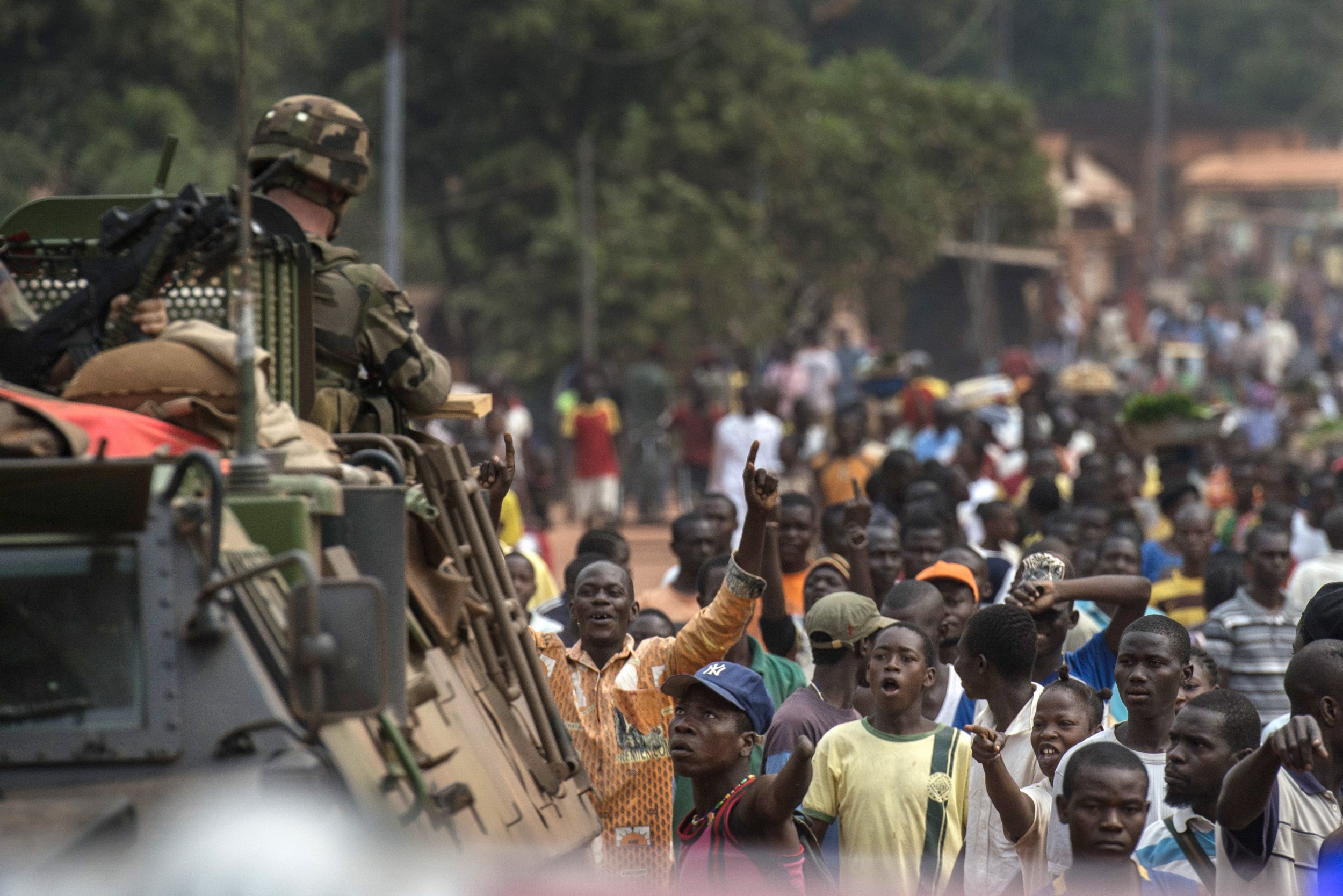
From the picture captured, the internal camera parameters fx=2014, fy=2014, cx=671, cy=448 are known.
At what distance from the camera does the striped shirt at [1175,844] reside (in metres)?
5.09

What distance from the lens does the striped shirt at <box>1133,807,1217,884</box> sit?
5094mm

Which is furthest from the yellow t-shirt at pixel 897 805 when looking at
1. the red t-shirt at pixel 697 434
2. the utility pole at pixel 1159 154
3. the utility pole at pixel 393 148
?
the utility pole at pixel 1159 154

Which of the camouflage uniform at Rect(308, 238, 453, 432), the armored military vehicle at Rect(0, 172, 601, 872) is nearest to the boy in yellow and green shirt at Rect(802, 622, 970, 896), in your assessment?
the armored military vehicle at Rect(0, 172, 601, 872)

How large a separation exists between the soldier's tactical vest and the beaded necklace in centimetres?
145

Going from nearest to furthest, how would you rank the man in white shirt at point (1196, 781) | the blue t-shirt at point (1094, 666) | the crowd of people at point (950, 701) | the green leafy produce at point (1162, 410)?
the crowd of people at point (950, 701) → the man in white shirt at point (1196, 781) → the blue t-shirt at point (1094, 666) → the green leafy produce at point (1162, 410)

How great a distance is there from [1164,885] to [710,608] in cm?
150

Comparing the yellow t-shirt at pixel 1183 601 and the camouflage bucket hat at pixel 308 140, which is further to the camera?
the yellow t-shirt at pixel 1183 601

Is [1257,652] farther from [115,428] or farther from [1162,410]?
[1162,410]

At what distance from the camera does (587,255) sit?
25.4 m

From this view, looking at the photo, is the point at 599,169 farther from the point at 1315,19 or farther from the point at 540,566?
the point at 1315,19

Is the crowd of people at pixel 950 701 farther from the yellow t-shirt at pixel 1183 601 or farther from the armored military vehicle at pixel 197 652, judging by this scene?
the armored military vehicle at pixel 197 652

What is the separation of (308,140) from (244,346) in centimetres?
195

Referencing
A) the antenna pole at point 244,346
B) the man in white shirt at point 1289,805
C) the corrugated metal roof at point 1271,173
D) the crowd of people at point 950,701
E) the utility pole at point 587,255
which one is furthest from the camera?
the corrugated metal roof at point 1271,173

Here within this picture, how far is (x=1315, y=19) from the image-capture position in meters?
60.0
